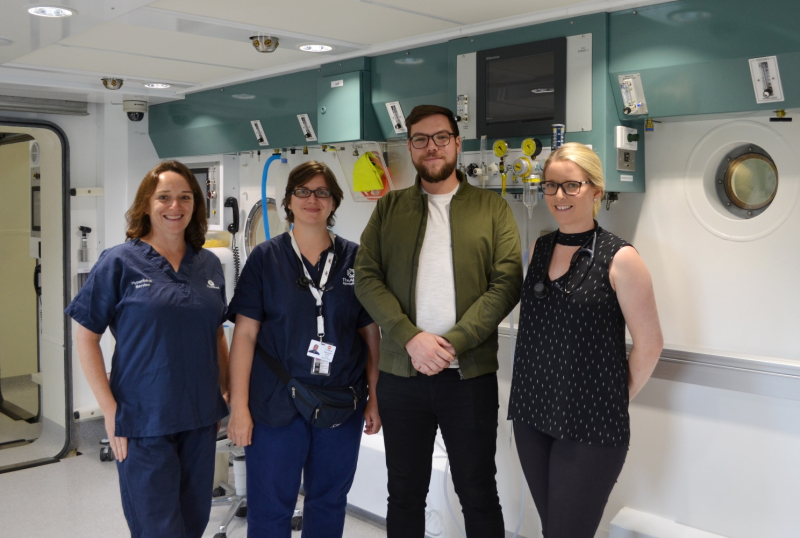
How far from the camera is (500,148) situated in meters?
2.82

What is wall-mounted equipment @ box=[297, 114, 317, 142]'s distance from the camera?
150 inches

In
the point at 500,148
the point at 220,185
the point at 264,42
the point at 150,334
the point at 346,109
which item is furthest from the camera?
the point at 220,185

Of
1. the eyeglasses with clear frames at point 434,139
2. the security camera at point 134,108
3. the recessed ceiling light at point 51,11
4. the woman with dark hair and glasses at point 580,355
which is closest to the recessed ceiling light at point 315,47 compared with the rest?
the recessed ceiling light at point 51,11

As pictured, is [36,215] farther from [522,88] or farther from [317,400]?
[522,88]

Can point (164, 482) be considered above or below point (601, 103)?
below

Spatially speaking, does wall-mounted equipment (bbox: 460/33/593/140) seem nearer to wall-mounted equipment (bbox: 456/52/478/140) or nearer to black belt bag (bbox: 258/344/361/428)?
wall-mounted equipment (bbox: 456/52/478/140)

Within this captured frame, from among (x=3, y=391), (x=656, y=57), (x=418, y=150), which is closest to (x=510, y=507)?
(x=418, y=150)

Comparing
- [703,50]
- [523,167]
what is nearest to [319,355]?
[523,167]

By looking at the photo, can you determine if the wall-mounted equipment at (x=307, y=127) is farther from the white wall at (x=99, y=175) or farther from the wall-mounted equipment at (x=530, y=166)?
the white wall at (x=99, y=175)

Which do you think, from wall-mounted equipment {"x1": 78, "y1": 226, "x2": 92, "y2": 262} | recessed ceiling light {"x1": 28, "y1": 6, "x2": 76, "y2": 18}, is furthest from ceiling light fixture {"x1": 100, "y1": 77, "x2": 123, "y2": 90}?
recessed ceiling light {"x1": 28, "y1": 6, "x2": 76, "y2": 18}

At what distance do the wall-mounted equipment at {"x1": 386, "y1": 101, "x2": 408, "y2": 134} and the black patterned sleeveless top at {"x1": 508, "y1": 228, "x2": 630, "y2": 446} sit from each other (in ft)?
4.98

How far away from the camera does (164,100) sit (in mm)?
4836

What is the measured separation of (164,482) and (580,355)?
1.32 meters

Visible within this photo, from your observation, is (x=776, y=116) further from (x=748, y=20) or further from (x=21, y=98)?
(x=21, y=98)
